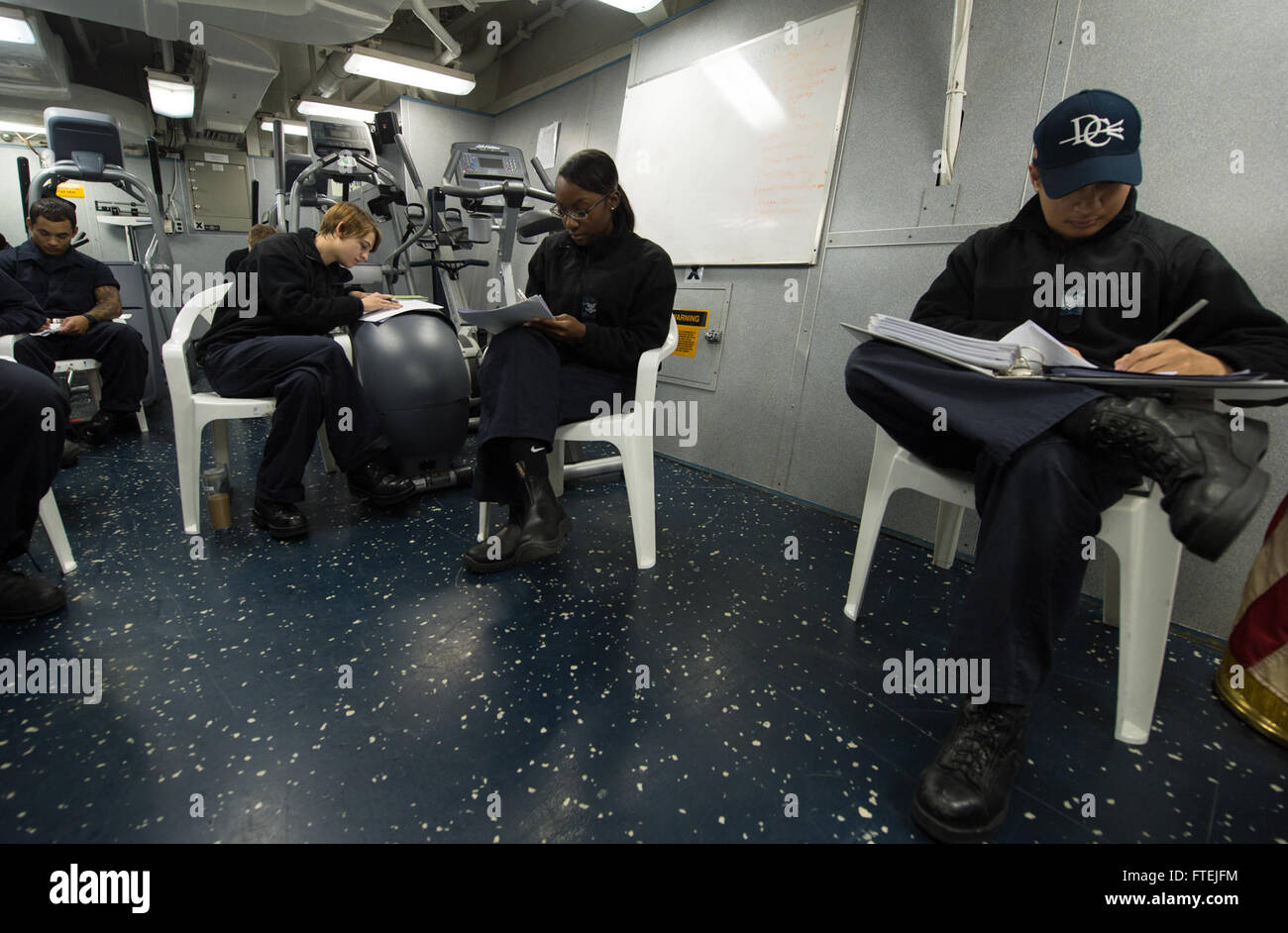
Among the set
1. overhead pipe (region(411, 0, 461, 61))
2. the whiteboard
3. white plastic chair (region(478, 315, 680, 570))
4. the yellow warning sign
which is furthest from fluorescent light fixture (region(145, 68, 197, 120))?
white plastic chair (region(478, 315, 680, 570))

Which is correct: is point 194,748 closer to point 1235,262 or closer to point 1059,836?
point 1059,836

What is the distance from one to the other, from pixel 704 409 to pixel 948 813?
1.98 m

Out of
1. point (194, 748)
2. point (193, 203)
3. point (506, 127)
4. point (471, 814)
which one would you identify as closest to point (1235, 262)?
point (471, 814)

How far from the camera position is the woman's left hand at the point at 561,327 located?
4.84ft

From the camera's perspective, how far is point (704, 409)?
262cm

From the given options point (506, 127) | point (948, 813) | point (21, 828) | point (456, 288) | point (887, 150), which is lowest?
point (21, 828)

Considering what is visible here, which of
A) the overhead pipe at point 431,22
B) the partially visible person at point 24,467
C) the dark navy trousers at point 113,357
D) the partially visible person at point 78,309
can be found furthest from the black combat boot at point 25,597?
the overhead pipe at point 431,22

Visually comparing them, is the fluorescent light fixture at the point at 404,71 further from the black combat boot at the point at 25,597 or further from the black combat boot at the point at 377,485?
the black combat boot at the point at 25,597

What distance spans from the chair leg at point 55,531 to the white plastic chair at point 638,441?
976 mm

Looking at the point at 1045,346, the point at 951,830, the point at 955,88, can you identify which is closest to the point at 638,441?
the point at 1045,346

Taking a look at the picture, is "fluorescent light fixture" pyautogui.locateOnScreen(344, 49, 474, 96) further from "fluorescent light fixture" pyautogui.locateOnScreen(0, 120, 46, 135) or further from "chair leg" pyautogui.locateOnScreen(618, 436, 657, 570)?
"chair leg" pyautogui.locateOnScreen(618, 436, 657, 570)

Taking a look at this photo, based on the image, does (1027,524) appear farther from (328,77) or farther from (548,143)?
(328,77)

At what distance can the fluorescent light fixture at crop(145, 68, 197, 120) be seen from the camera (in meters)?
4.89

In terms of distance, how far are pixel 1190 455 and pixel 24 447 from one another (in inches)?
83.2
